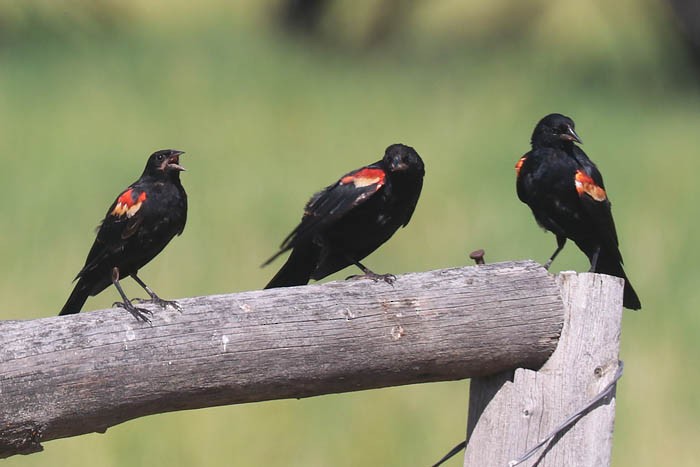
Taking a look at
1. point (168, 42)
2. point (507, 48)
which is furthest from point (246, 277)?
point (507, 48)

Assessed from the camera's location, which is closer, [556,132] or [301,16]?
[556,132]

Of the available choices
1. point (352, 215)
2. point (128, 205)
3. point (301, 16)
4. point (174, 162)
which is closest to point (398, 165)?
point (352, 215)

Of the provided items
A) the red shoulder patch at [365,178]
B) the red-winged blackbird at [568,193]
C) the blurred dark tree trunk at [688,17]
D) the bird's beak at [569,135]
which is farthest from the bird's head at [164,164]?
the blurred dark tree trunk at [688,17]

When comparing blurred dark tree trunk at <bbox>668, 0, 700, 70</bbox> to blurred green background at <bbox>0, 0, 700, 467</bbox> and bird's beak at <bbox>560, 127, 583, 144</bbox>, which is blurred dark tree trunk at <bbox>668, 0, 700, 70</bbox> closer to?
blurred green background at <bbox>0, 0, 700, 467</bbox>

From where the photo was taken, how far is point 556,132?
14.0ft

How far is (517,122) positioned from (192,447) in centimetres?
525

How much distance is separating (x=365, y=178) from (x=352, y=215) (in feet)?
0.48

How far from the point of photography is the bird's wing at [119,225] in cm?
384

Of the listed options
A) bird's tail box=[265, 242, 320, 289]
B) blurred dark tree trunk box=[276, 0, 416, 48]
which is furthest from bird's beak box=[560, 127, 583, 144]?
blurred dark tree trunk box=[276, 0, 416, 48]

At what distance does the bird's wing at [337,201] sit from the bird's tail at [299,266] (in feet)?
0.23

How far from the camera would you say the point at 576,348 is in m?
2.56

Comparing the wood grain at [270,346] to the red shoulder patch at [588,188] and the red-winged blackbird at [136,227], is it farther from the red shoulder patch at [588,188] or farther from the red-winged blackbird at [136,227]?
the red shoulder patch at [588,188]

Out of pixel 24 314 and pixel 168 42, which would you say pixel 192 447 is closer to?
pixel 24 314

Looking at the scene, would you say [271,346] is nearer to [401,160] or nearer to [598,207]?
[401,160]
